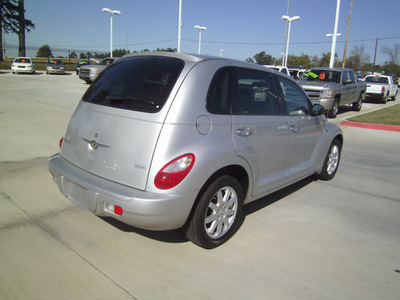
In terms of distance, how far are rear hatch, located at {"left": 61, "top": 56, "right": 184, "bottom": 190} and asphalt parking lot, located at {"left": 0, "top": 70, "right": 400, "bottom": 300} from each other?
2.52ft

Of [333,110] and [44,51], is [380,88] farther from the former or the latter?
[44,51]

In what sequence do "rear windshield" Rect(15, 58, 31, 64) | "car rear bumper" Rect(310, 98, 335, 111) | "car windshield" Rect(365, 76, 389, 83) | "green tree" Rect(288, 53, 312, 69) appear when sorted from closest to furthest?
"car rear bumper" Rect(310, 98, 335, 111) < "car windshield" Rect(365, 76, 389, 83) < "rear windshield" Rect(15, 58, 31, 64) < "green tree" Rect(288, 53, 312, 69)

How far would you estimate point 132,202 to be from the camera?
8.87 ft

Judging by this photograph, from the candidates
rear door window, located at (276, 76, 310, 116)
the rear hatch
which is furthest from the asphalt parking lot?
rear door window, located at (276, 76, 310, 116)

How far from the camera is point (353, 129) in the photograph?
1106 centimetres

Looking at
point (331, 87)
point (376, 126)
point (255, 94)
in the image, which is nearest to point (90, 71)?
point (331, 87)

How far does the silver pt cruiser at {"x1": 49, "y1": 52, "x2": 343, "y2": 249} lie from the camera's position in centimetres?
277

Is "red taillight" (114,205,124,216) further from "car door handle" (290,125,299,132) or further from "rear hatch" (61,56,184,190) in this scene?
"car door handle" (290,125,299,132)

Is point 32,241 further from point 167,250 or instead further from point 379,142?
point 379,142

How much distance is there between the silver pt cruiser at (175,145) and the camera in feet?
9.10

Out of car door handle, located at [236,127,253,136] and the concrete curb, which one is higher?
car door handle, located at [236,127,253,136]

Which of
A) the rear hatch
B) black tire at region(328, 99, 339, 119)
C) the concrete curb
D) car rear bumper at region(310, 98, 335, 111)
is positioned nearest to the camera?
the rear hatch

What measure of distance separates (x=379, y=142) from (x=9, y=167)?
8852 millimetres

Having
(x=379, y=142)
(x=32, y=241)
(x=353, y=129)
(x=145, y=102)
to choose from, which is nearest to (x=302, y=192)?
(x=145, y=102)
